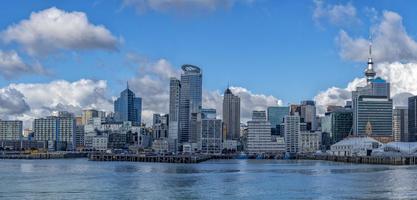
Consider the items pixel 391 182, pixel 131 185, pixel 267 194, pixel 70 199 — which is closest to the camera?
→ pixel 70 199

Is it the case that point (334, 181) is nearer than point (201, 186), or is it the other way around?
point (201, 186)

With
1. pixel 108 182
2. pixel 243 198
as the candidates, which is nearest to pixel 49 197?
pixel 243 198

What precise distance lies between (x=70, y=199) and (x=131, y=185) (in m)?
21.8

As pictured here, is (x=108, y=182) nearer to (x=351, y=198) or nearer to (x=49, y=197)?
(x=49, y=197)

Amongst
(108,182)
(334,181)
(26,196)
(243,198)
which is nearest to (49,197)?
(26,196)

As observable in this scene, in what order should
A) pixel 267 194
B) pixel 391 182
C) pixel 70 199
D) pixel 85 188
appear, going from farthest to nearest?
pixel 391 182
pixel 85 188
pixel 267 194
pixel 70 199

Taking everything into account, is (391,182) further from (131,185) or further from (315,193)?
(131,185)

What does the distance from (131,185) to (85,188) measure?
7.65m

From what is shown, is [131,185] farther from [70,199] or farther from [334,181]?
[334,181]

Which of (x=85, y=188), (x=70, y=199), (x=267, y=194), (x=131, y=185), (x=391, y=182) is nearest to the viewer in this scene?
(x=70, y=199)

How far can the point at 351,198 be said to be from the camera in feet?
242

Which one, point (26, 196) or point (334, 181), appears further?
point (334, 181)

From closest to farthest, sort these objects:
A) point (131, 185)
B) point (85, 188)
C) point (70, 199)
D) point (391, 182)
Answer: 1. point (70, 199)
2. point (85, 188)
3. point (131, 185)
4. point (391, 182)

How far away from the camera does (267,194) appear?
79812mm
